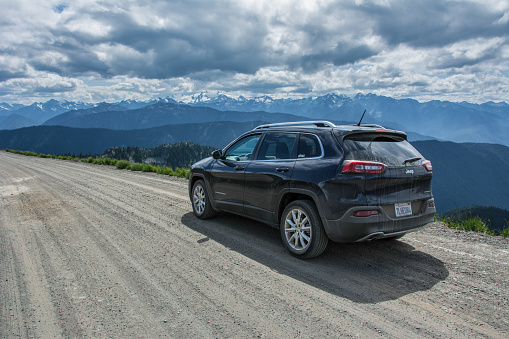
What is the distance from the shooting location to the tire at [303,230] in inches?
165

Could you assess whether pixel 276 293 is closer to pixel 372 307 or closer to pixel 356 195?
pixel 372 307

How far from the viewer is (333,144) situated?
4203 mm

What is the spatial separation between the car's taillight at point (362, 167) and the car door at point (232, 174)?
1914 millimetres

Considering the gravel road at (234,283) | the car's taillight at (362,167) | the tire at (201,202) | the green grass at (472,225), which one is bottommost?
the gravel road at (234,283)

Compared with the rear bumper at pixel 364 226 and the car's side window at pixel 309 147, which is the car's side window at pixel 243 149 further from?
the rear bumper at pixel 364 226

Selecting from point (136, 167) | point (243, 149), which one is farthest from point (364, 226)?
point (136, 167)

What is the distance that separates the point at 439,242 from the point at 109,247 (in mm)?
5239

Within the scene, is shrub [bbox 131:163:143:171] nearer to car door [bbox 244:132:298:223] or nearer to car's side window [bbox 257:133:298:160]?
car door [bbox 244:132:298:223]

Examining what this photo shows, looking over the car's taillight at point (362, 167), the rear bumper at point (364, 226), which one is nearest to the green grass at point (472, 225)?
the rear bumper at point (364, 226)

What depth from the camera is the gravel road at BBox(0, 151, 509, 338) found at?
2.88m

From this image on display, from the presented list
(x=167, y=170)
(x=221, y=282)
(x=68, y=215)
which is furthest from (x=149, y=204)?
(x=167, y=170)

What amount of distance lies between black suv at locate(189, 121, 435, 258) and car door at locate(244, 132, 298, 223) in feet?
0.05

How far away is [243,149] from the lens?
5762 millimetres

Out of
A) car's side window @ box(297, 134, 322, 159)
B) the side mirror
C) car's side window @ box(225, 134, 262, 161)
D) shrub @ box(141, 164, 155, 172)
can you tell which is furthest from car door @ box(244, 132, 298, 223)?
shrub @ box(141, 164, 155, 172)
